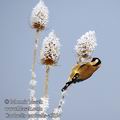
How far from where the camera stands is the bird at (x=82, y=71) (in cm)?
186

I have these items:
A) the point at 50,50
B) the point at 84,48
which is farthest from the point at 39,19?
the point at 84,48

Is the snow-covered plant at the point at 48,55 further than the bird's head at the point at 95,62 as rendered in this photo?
No

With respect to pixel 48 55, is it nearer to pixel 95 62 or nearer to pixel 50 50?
pixel 50 50

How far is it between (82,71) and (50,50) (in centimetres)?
29

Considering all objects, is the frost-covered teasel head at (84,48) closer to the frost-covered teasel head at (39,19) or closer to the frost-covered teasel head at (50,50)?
the frost-covered teasel head at (50,50)

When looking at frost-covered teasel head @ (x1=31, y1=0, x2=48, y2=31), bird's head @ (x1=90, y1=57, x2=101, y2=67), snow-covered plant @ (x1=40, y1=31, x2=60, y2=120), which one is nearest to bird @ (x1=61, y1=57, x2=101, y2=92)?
bird's head @ (x1=90, y1=57, x2=101, y2=67)

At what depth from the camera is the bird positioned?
186cm

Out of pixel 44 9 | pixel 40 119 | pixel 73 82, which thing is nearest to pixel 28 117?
pixel 40 119

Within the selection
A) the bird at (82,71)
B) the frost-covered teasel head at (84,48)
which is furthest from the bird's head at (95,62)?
the frost-covered teasel head at (84,48)

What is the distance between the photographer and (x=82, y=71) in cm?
191

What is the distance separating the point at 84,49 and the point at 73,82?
31cm

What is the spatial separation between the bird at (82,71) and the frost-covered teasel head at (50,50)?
0.17m

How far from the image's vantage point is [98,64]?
196 centimetres

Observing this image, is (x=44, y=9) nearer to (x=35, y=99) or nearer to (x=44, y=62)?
(x=44, y=62)
